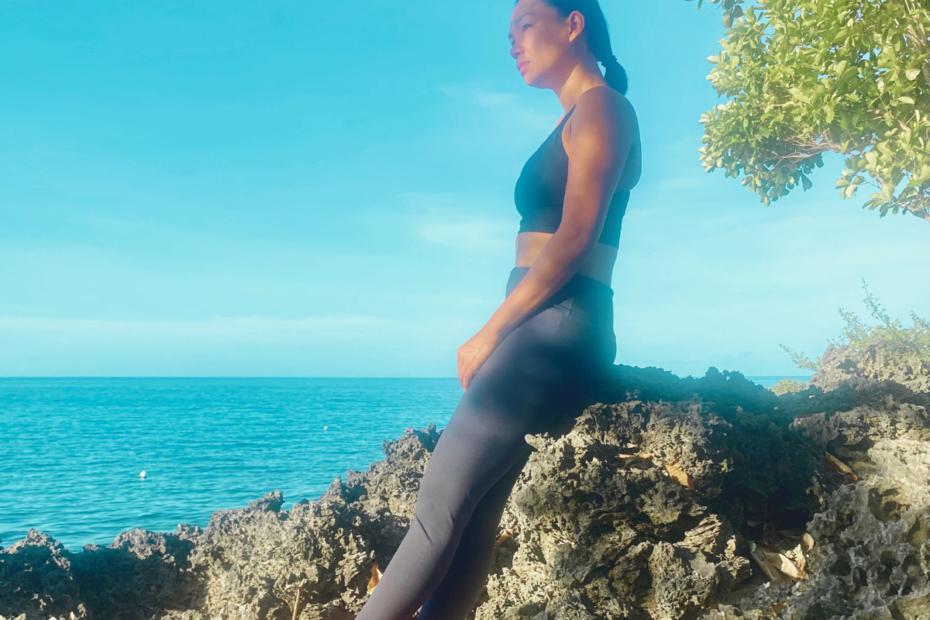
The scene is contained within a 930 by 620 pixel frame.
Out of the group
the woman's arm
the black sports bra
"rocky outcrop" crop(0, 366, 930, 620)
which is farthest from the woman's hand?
"rocky outcrop" crop(0, 366, 930, 620)

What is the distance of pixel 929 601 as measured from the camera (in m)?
1.93

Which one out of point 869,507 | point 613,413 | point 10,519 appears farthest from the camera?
point 10,519

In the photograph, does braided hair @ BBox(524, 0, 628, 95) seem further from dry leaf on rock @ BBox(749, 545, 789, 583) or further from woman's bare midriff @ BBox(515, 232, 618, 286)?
dry leaf on rock @ BBox(749, 545, 789, 583)

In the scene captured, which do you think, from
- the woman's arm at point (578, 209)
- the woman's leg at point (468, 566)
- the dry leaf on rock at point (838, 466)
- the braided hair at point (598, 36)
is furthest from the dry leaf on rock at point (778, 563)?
the braided hair at point (598, 36)

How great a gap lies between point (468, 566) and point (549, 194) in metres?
1.25

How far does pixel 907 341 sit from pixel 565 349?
311 inches

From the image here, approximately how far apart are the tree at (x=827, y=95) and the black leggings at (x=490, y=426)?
3.92 m

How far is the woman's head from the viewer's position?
87.0 inches

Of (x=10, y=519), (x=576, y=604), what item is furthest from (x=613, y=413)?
(x=10, y=519)

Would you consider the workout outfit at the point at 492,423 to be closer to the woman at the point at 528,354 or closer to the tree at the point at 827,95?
the woman at the point at 528,354

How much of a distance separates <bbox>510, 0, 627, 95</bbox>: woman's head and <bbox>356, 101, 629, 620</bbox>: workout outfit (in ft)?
1.07

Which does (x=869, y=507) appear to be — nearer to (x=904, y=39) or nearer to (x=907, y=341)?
(x=904, y=39)

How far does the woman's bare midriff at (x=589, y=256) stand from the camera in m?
2.03

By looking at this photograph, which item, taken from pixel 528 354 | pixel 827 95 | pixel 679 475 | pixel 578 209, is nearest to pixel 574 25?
pixel 578 209
